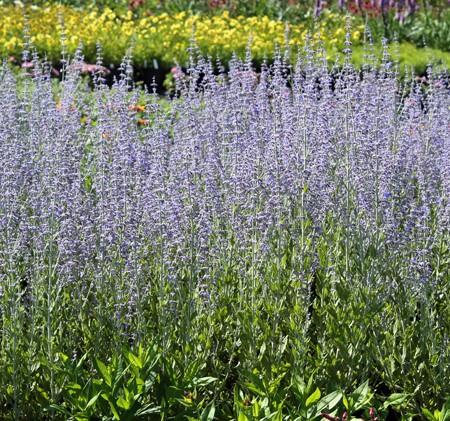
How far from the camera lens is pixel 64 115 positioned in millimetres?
5457

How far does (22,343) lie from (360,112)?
213cm

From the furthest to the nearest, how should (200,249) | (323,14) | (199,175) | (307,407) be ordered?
(323,14) < (199,175) < (200,249) < (307,407)

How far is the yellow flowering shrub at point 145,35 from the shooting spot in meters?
12.6

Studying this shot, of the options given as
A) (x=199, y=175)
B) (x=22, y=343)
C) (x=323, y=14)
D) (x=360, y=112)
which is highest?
(x=360, y=112)

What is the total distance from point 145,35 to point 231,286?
981cm

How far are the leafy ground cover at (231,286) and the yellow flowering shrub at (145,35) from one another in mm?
6990

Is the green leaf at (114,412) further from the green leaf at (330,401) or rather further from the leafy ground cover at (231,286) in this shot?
the green leaf at (330,401)

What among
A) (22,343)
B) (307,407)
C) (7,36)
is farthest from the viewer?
(7,36)

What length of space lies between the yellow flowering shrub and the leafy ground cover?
6.99 meters

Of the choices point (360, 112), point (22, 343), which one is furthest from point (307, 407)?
point (360, 112)

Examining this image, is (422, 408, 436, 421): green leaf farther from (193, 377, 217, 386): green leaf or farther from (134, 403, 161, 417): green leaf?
(134, 403, 161, 417): green leaf

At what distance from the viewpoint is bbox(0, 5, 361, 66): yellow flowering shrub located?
1262 cm

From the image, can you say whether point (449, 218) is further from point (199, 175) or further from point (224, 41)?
point (224, 41)

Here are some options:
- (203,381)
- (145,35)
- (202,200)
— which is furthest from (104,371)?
(145,35)
